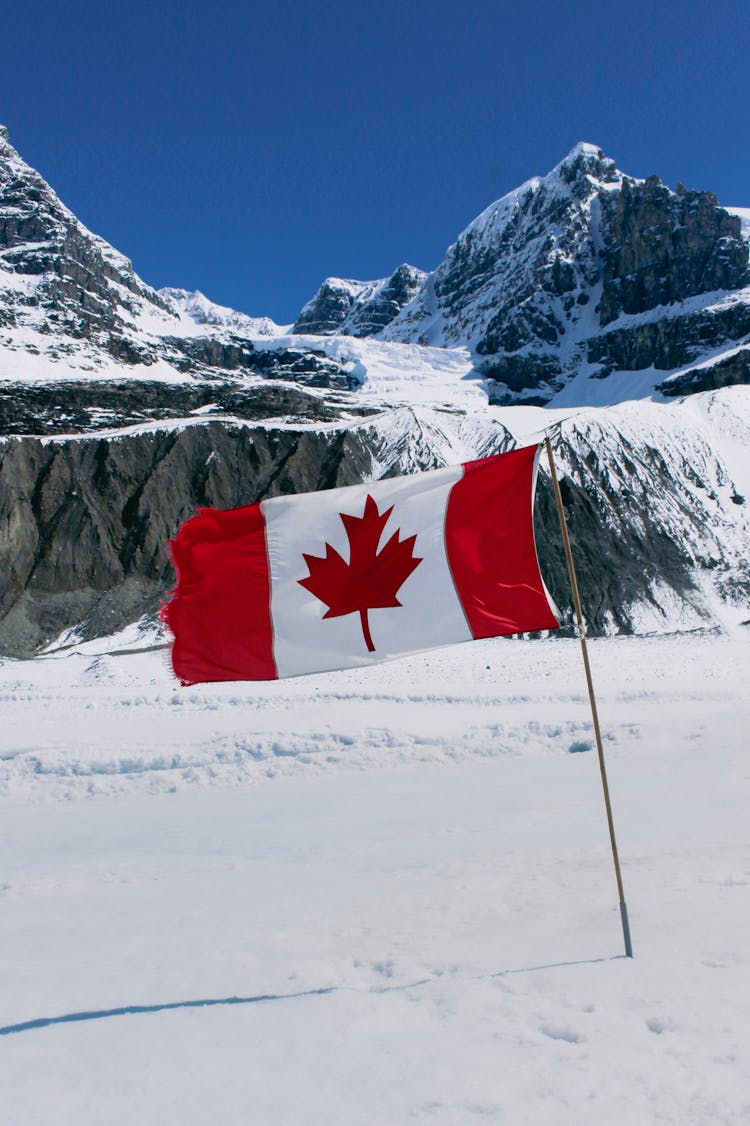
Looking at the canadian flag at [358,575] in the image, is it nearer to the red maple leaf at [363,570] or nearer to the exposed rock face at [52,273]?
the red maple leaf at [363,570]

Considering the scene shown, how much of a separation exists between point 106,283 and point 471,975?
16402cm

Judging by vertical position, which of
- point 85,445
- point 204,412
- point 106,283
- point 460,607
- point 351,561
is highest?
point 106,283

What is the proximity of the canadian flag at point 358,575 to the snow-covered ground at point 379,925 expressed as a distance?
2445mm

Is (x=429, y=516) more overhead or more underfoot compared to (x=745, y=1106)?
more overhead

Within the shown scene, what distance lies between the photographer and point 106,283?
5920 inches

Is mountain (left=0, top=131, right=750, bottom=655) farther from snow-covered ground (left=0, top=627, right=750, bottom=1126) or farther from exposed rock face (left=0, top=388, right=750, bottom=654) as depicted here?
snow-covered ground (left=0, top=627, right=750, bottom=1126)

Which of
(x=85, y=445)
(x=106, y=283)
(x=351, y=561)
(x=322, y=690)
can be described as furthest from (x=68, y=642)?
(x=106, y=283)

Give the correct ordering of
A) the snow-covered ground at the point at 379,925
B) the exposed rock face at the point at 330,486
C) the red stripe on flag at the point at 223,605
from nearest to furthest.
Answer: the snow-covered ground at the point at 379,925 → the red stripe on flag at the point at 223,605 → the exposed rock face at the point at 330,486

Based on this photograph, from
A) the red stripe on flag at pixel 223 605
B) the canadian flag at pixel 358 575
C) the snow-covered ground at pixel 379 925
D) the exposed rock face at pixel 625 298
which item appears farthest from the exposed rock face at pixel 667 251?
the red stripe on flag at pixel 223 605

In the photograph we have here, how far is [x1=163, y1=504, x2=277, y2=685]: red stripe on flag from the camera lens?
7.38 meters

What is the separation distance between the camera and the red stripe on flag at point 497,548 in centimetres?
694

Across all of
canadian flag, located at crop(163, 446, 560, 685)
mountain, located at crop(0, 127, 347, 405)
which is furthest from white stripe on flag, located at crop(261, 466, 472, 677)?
mountain, located at crop(0, 127, 347, 405)

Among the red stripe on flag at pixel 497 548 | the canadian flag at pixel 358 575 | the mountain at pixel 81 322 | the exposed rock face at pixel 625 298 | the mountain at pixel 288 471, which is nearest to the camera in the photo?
the red stripe on flag at pixel 497 548

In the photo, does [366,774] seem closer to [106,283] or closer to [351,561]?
[351,561]
